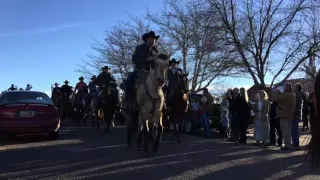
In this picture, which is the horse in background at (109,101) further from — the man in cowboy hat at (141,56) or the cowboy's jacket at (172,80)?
the man in cowboy hat at (141,56)

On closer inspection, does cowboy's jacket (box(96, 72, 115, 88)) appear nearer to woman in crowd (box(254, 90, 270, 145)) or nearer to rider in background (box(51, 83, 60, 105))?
woman in crowd (box(254, 90, 270, 145))

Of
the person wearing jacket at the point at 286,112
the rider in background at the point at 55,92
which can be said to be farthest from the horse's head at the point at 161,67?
the rider in background at the point at 55,92

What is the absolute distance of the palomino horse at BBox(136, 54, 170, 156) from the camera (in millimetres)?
8656

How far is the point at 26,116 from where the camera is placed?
11688 millimetres

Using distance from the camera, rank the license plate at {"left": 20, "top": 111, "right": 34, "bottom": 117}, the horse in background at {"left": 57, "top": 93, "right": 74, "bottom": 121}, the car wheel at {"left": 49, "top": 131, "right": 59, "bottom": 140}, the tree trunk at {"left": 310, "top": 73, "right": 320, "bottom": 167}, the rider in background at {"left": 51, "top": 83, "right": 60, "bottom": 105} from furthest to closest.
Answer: the rider in background at {"left": 51, "top": 83, "right": 60, "bottom": 105}, the horse in background at {"left": 57, "top": 93, "right": 74, "bottom": 121}, the car wheel at {"left": 49, "top": 131, "right": 59, "bottom": 140}, the license plate at {"left": 20, "top": 111, "right": 34, "bottom": 117}, the tree trunk at {"left": 310, "top": 73, "right": 320, "bottom": 167}

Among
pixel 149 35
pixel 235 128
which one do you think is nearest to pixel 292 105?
pixel 235 128

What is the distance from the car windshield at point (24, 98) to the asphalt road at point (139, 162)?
56.9 inches

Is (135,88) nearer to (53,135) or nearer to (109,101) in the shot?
(53,135)

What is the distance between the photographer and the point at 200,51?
2391cm

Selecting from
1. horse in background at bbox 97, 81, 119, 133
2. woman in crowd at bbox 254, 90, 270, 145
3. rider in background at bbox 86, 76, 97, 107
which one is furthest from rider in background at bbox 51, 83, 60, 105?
woman in crowd at bbox 254, 90, 270, 145

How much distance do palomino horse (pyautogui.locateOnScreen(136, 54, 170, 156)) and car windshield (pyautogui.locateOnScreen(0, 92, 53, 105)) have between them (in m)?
4.57

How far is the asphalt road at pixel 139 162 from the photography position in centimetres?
727

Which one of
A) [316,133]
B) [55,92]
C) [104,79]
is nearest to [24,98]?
[104,79]

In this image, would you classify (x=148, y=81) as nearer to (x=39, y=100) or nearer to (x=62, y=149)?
(x=62, y=149)
